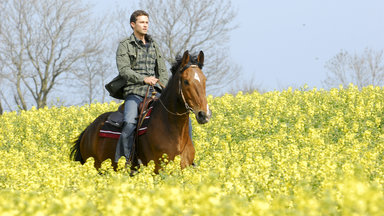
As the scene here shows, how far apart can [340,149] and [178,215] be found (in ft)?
29.4

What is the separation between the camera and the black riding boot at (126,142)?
9.02 m

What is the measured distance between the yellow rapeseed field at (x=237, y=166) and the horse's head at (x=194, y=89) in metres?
0.81

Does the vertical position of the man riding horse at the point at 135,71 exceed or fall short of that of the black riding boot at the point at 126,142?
it exceeds it

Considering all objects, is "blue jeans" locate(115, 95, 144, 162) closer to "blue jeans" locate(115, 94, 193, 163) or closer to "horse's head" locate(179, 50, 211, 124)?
"blue jeans" locate(115, 94, 193, 163)

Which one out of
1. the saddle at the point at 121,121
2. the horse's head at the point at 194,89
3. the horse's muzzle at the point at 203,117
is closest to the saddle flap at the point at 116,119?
the saddle at the point at 121,121

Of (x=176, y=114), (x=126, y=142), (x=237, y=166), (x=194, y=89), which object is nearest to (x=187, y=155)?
(x=176, y=114)

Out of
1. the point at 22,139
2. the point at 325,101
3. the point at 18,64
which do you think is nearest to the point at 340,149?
the point at 325,101

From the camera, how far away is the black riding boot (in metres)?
9.02

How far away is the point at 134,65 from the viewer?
943 cm

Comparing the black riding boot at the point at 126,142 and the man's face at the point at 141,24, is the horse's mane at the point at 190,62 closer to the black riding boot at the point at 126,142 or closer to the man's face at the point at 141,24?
the man's face at the point at 141,24

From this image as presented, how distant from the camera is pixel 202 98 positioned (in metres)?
7.84

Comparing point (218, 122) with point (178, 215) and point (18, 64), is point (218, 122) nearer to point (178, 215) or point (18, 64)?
point (178, 215)

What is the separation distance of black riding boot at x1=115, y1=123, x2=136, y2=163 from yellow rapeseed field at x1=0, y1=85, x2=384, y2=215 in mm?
358

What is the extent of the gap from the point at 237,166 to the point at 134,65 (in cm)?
326
